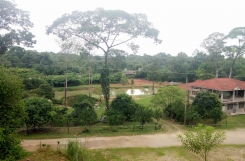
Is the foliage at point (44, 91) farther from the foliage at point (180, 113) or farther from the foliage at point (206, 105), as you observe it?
the foliage at point (206, 105)

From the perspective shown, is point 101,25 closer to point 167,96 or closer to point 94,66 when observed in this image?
point 167,96

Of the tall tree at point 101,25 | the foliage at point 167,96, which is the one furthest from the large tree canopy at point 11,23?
the foliage at point 167,96

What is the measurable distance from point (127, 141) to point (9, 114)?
23.8 feet

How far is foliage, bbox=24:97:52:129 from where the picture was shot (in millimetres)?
12570

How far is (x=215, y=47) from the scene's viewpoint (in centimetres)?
2522

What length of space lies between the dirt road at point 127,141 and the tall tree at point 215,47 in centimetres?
1472

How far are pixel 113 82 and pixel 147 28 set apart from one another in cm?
2621

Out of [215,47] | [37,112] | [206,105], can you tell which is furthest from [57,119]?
[215,47]

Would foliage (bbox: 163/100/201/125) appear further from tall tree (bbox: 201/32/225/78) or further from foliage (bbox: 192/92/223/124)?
tall tree (bbox: 201/32/225/78)

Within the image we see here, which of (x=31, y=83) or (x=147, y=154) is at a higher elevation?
(x=31, y=83)

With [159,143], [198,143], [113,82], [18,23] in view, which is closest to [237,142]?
[159,143]

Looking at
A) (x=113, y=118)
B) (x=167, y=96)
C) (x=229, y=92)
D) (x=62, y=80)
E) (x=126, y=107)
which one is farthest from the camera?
(x=62, y=80)

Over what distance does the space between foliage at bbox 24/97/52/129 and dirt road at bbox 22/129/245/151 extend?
1402 millimetres

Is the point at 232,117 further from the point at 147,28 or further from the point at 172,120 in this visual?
the point at 147,28
